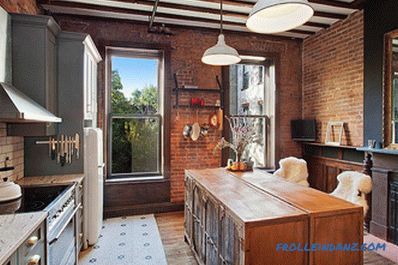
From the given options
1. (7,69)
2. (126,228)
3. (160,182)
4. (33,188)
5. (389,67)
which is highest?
(389,67)

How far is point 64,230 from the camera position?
207cm

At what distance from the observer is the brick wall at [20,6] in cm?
244

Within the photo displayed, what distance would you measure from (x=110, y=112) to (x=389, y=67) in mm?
4048

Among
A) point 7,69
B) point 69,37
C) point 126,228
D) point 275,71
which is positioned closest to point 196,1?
point 69,37

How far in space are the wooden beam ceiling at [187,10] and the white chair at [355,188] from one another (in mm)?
2356

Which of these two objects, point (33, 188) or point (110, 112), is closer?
point (33, 188)

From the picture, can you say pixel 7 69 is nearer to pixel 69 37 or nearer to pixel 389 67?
pixel 69 37

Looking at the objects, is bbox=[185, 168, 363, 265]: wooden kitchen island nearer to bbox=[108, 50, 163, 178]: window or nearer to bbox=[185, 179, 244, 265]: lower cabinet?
bbox=[185, 179, 244, 265]: lower cabinet

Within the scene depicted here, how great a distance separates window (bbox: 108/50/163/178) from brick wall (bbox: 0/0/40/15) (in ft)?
3.74

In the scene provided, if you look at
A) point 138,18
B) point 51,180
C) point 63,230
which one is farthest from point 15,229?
point 138,18

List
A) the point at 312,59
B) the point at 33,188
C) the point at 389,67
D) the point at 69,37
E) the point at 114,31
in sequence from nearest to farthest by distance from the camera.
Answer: the point at 33,188 → the point at 69,37 → the point at 389,67 → the point at 114,31 → the point at 312,59

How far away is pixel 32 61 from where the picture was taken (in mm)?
2455

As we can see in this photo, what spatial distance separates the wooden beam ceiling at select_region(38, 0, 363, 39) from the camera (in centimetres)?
348

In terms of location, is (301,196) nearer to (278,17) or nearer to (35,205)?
(278,17)
